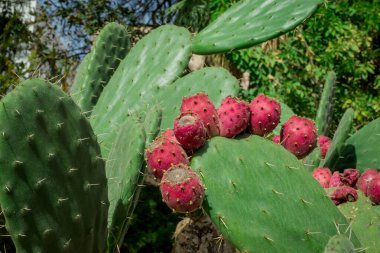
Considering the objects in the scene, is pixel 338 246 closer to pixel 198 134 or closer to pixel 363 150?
pixel 198 134

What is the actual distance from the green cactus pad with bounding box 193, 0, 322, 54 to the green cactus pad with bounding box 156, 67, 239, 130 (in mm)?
99

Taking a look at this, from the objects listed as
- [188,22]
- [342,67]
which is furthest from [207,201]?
[188,22]

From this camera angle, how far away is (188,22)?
6.51 m

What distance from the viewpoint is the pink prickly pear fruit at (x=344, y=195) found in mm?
1939

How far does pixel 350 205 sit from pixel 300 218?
39 centimetres

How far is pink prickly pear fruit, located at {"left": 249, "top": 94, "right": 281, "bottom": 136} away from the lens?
1806 millimetres

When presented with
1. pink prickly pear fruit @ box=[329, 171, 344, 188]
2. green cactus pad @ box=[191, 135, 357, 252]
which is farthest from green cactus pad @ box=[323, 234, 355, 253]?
pink prickly pear fruit @ box=[329, 171, 344, 188]

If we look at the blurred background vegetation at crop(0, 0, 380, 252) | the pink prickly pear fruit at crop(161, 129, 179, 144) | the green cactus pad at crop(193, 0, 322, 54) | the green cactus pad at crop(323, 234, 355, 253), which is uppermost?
the green cactus pad at crop(193, 0, 322, 54)

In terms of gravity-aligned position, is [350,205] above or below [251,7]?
below

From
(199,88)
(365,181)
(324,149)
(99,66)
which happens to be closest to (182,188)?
(365,181)

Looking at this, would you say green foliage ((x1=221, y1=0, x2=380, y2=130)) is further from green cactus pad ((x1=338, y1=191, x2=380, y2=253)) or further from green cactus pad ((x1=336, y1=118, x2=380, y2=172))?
green cactus pad ((x1=338, y1=191, x2=380, y2=253))

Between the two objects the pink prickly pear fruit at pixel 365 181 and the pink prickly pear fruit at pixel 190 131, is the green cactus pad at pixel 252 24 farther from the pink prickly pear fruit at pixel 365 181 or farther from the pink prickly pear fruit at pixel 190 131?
the pink prickly pear fruit at pixel 190 131

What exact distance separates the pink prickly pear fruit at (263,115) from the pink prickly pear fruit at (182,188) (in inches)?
12.5

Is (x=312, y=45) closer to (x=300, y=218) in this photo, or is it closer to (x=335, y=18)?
(x=335, y=18)
